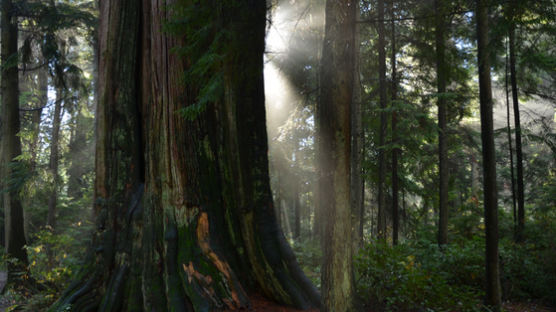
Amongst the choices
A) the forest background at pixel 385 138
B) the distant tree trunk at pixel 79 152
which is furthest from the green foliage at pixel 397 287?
the distant tree trunk at pixel 79 152

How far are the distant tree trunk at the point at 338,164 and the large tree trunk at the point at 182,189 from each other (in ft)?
4.10

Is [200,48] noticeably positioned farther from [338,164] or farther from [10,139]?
[10,139]

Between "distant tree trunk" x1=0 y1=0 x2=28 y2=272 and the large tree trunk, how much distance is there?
6.05 meters

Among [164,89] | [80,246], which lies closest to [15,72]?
[80,246]

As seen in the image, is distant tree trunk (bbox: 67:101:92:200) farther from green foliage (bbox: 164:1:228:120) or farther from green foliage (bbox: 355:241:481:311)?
green foliage (bbox: 355:241:481:311)

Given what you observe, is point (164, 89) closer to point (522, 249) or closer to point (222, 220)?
point (222, 220)

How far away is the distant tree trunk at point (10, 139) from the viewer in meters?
9.88

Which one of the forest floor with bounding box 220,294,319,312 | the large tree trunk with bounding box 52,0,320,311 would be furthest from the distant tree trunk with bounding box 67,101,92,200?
the forest floor with bounding box 220,294,319,312

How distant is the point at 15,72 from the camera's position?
1045 cm

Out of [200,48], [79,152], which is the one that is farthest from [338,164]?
[79,152]

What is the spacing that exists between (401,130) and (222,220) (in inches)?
336

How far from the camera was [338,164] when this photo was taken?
12.4 ft

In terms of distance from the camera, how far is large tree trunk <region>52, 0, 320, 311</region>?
15.3 ft

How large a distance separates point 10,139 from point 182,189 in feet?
28.0
